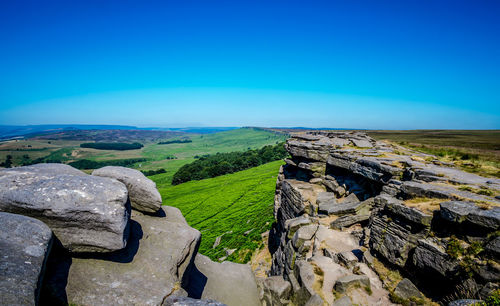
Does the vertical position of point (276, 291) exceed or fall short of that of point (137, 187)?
it falls short

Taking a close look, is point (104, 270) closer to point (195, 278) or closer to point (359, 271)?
point (195, 278)

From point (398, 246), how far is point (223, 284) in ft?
38.2

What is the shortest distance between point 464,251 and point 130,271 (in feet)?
Result: 48.7

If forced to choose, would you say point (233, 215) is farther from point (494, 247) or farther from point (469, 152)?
point (469, 152)

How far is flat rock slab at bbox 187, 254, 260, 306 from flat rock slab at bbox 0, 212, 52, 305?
7954 mm

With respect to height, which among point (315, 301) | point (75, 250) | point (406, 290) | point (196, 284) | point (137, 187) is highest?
point (137, 187)

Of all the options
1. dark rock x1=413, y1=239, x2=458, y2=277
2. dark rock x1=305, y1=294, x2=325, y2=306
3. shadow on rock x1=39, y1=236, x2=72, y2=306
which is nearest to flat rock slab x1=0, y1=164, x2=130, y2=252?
shadow on rock x1=39, y1=236, x2=72, y2=306

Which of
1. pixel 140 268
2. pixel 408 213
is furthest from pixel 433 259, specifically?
pixel 140 268

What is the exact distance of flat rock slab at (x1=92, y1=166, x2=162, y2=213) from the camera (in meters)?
11.8

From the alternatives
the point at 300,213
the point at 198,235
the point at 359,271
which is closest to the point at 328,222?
the point at 300,213

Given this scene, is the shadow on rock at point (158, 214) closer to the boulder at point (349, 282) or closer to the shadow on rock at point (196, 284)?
the shadow on rock at point (196, 284)

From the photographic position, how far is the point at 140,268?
9695 mm

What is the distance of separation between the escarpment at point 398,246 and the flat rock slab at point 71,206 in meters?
9.91

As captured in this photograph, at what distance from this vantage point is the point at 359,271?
12227mm
